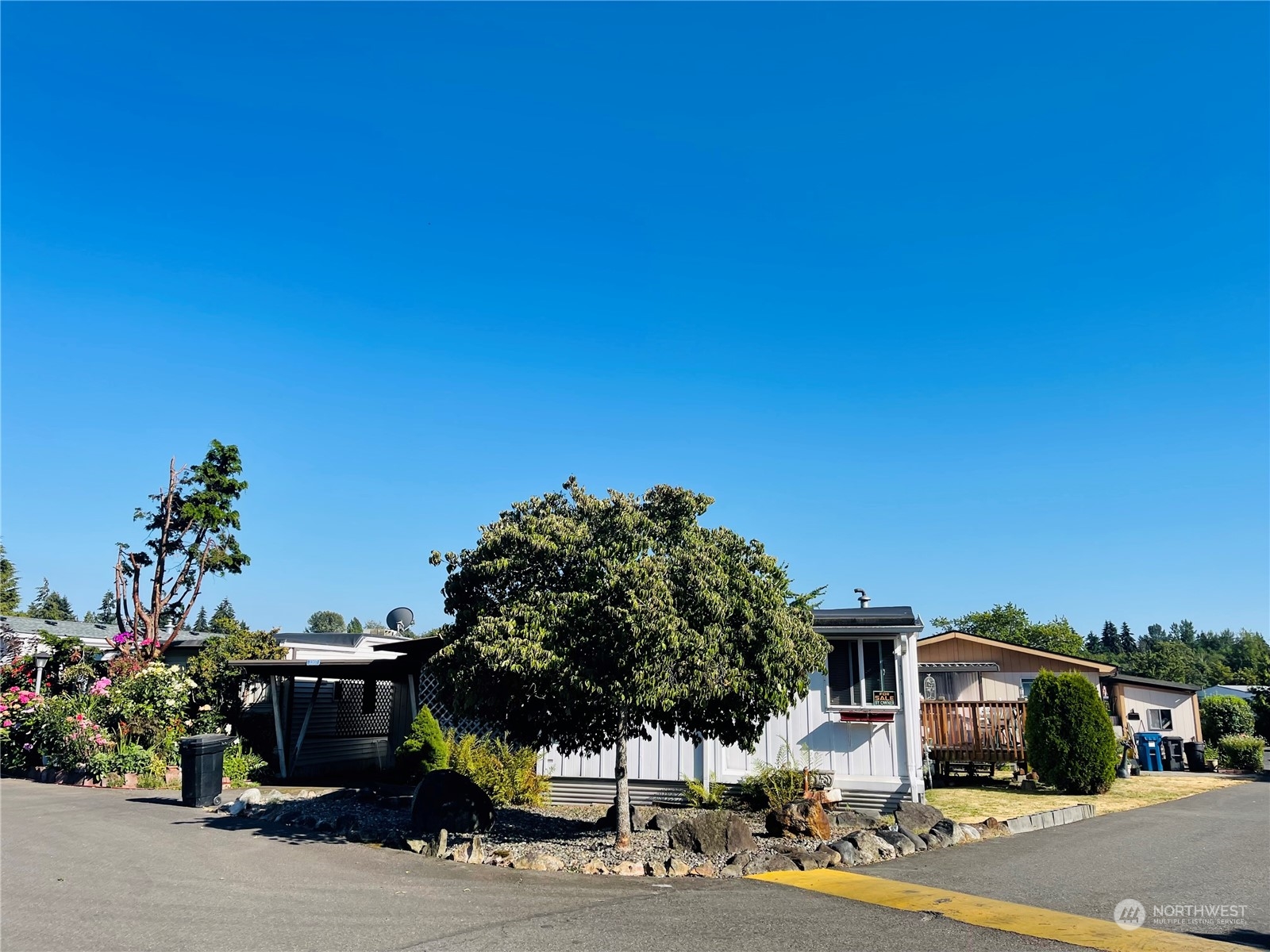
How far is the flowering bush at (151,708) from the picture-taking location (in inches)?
698

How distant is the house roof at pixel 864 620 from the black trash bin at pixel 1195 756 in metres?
18.1

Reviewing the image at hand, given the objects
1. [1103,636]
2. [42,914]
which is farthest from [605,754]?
[1103,636]

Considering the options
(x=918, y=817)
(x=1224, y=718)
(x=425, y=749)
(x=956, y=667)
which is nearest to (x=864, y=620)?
(x=918, y=817)

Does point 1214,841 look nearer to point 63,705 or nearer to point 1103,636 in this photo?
point 63,705

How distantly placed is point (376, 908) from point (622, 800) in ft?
12.9

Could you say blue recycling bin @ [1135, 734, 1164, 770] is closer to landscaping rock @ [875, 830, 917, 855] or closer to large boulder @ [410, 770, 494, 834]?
landscaping rock @ [875, 830, 917, 855]

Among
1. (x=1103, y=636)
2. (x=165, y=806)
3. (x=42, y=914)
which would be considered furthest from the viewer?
(x=1103, y=636)

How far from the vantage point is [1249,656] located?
107 metres

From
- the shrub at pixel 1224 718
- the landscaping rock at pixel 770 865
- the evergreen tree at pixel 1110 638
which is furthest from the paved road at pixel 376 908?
the evergreen tree at pixel 1110 638

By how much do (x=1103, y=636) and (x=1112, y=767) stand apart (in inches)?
6232

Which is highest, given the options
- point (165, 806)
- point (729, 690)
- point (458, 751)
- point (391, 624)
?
point (391, 624)

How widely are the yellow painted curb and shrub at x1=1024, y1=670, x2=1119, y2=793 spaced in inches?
380

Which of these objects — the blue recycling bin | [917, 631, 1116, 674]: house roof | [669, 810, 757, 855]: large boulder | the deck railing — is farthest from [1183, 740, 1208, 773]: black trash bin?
[669, 810, 757, 855]: large boulder

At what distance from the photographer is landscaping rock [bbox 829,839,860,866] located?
9812mm
